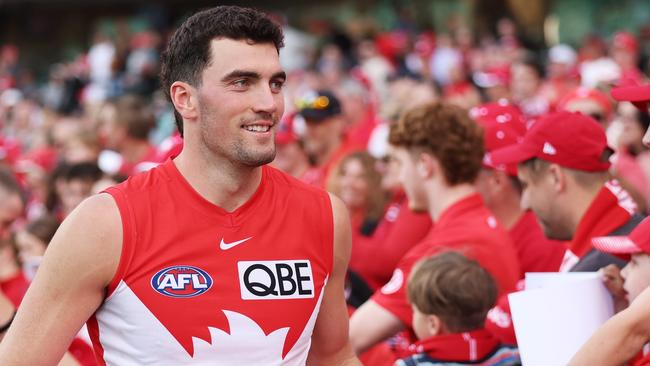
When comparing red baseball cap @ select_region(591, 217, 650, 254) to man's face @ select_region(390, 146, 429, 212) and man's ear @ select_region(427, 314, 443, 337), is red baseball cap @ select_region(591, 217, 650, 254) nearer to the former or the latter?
man's ear @ select_region(427, 314, 443, 337)

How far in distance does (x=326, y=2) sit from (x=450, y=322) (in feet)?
70.5

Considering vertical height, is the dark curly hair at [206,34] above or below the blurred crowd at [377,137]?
above

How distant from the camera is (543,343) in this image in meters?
3.94

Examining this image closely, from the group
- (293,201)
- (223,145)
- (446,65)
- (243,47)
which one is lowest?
(446,65)

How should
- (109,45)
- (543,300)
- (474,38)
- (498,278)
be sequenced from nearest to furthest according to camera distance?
(543,300) < (498,278) < (474,38) < (109,45)

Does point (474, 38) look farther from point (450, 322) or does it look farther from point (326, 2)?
point (450, 322)

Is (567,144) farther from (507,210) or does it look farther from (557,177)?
(507,210)

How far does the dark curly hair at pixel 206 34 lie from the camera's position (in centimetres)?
349

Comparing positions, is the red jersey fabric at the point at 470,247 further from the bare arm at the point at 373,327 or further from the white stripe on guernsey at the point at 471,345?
the white stripe on guernsey at the point at 471,345

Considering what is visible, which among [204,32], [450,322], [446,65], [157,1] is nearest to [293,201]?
[204,32]

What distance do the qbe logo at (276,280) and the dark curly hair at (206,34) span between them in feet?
1.90

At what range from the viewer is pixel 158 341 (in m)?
3.38

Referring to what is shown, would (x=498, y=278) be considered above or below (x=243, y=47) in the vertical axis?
below

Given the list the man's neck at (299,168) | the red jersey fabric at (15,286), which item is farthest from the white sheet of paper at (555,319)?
the man's neck at (299,168)
